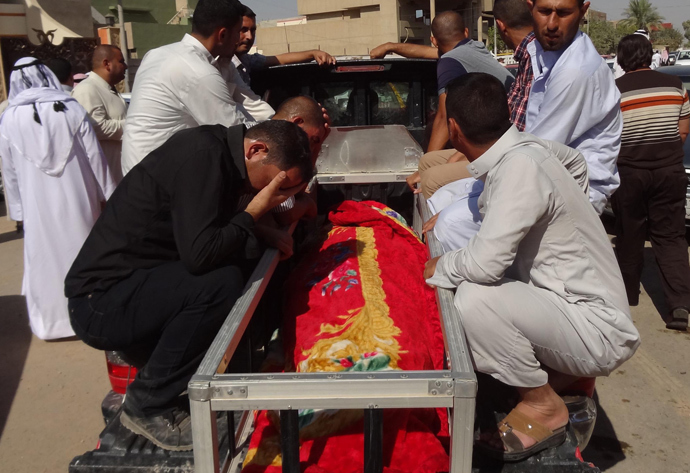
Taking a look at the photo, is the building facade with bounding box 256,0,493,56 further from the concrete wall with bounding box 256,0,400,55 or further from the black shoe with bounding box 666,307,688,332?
the black shoe with bounding box 666,307,688,332

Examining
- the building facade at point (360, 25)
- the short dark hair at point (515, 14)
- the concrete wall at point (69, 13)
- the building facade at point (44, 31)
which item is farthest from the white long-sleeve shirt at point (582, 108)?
the building facade at point (360, 25)

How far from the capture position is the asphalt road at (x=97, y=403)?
343 centimetres

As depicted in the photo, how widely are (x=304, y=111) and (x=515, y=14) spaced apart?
1330mm

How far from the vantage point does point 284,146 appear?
239cm

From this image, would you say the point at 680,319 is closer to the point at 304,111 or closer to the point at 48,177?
the point at 304,111

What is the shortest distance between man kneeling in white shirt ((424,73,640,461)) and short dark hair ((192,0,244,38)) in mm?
1667

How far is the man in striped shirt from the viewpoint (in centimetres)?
500

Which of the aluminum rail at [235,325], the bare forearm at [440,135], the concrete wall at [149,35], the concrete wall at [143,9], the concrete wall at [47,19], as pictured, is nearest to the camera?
the aluminum rail at [235,325]

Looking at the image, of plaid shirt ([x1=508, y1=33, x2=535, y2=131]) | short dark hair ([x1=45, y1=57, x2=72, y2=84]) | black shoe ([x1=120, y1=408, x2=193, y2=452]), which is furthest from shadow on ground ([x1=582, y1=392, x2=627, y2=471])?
short dark hair ([x1=45, y1=57, x2=72, y2=84])

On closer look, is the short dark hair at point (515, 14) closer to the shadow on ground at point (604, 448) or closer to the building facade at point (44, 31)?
the shadow on ground at point (604, 448)

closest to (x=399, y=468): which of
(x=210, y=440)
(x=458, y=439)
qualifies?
(x=458, y=439)

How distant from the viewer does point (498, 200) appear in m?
2.19

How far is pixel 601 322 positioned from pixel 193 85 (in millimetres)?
2300

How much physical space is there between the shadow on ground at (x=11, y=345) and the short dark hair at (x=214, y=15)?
257cm
